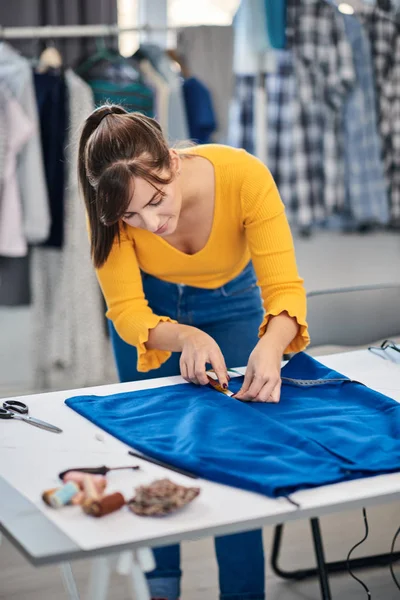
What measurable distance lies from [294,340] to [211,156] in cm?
44

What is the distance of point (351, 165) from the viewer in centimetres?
379

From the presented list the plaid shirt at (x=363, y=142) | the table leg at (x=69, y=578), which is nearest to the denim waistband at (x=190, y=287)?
the table leg at (x=69, y=578)

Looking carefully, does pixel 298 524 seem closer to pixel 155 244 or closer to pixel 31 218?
pixel 155 244

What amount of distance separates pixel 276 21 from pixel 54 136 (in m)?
1.04

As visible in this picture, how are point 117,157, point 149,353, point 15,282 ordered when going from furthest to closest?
point 15,282 < point 149,353 < point 117,157

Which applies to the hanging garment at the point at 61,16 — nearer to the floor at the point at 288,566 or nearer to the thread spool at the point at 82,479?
the floor at the point at 288,566

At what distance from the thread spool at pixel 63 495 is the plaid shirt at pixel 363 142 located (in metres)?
2.84

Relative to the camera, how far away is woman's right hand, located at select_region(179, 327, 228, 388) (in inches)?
64.7

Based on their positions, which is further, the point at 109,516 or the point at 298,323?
the point at 298,323

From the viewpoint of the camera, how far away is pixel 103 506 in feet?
3.76

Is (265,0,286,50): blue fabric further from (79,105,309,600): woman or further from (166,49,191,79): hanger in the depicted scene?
(79,105,309,600): woman

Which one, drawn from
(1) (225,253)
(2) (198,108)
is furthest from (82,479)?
(2) (198,108)

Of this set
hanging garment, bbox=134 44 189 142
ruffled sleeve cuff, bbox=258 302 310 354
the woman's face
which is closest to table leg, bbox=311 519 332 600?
ruffled sleeve cuff, bbox=258 302 310 354

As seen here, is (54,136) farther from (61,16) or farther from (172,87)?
(61,16)
